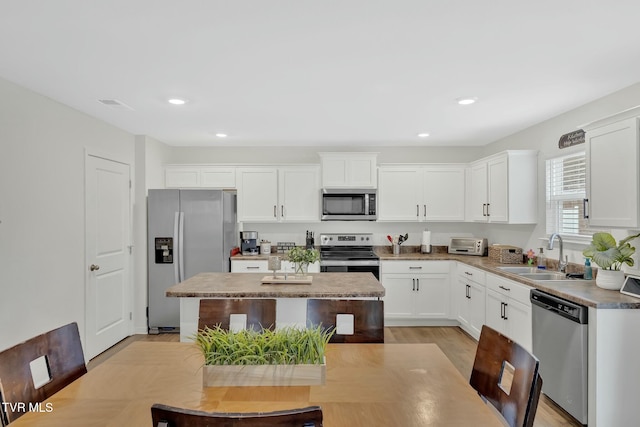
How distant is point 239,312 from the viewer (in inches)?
79.3

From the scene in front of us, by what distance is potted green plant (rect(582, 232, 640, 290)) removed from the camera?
2.54m

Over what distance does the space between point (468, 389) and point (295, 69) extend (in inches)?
82.6

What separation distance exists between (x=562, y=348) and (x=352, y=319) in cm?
159

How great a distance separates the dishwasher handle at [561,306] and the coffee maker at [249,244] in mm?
3349

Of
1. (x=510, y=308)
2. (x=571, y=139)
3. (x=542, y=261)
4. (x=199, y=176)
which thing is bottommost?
(x=510, y=308)

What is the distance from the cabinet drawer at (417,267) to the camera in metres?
4.69

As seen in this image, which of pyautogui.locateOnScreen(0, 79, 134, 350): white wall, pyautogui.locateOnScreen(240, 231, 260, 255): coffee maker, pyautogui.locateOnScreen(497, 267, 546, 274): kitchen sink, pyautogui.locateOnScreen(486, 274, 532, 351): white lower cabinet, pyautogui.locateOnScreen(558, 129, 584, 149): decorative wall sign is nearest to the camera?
pyautogui.locateOnScreen(0, 79, 134, 350): white wall

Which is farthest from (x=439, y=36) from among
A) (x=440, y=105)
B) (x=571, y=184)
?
(x=571, y=184)

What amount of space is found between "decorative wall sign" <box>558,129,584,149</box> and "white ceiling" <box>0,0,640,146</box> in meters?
0.25

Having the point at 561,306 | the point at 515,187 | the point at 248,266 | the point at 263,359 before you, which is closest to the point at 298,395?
the point at 263,359

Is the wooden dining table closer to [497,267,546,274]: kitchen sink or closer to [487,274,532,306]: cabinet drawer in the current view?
[487,274,532,306]: cabinet drawer

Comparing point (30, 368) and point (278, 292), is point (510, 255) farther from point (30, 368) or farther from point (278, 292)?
point (30, 368)

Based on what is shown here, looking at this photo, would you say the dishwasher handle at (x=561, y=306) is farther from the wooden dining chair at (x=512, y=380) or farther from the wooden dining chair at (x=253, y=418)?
the wooden dining chair at (x=253, y=418)

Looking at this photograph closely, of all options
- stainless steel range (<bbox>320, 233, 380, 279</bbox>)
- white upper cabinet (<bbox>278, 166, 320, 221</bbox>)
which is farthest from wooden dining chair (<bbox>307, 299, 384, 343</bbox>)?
white upper cabinet (<bbox>278, 166, 320, 221</bbox>)
